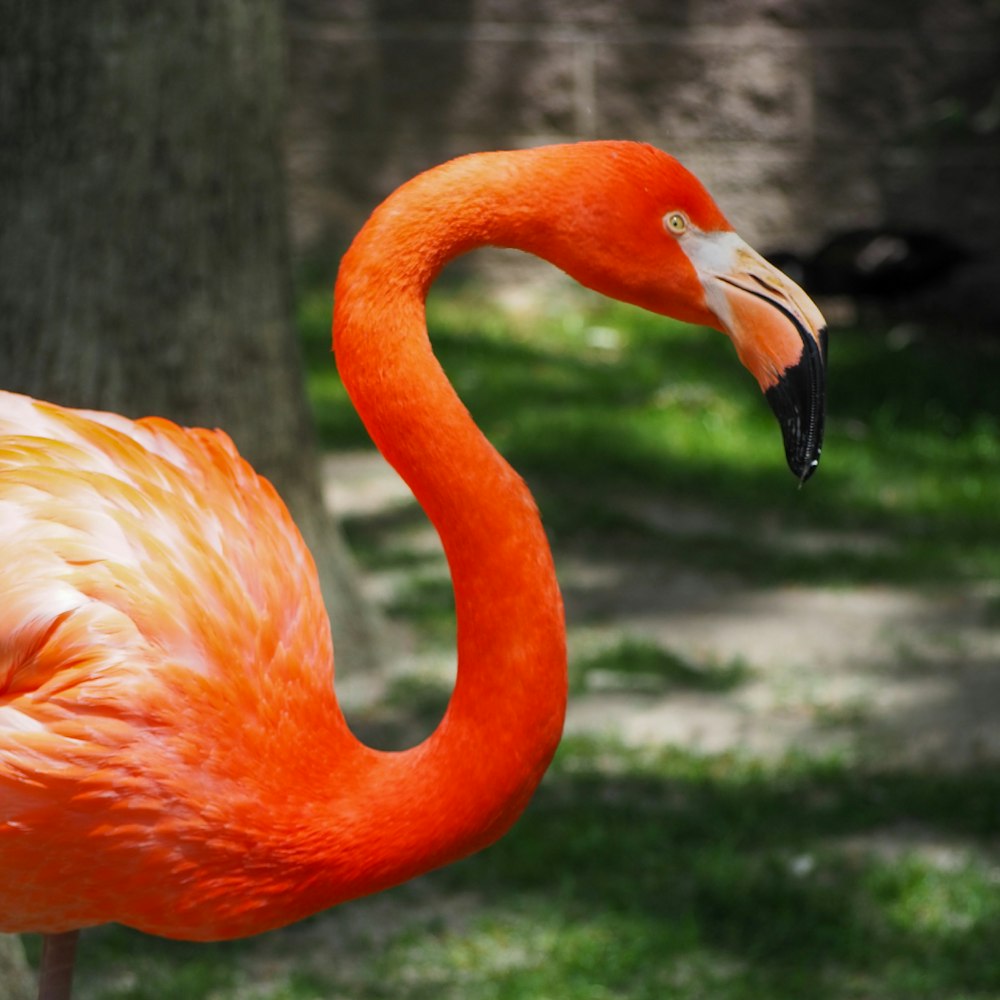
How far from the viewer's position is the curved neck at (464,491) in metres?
2.21

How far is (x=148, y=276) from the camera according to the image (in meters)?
4.15

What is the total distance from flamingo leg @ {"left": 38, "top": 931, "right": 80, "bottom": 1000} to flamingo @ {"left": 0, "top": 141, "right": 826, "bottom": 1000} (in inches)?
9.5

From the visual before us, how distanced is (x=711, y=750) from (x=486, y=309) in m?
4.63

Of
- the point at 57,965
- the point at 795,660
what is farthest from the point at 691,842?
the point at 57,965

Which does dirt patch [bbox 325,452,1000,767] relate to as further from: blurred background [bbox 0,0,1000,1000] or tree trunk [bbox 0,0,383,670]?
tree trunk [bbox 0,0,383,670]

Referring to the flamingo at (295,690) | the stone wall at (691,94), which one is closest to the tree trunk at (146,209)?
the flamingo at (295,690)

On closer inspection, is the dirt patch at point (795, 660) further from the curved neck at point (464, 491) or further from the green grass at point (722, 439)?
the curved neck at point (464, 491)

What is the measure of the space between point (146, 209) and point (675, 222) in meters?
2.20

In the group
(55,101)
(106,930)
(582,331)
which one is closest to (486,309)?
(582,331)

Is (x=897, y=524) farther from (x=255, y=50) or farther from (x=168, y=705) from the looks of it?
(x=168, y=705)

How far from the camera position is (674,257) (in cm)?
222

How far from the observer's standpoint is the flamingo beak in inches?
82.5

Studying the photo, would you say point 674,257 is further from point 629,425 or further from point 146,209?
point 629,425

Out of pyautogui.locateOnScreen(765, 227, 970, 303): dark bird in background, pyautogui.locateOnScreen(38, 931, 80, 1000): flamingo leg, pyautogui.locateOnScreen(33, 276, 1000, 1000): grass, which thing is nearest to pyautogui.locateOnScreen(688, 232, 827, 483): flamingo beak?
pyautogui.locateOnScreen(38, 931, 80, 1000): flamingo leg
